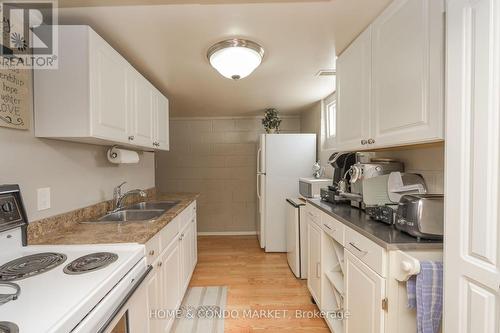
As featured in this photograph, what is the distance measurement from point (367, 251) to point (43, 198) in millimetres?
1786

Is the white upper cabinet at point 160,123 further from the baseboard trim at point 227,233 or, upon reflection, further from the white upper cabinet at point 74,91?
the baseboard trim at point 227,233

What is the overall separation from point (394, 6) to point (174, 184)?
384 cm

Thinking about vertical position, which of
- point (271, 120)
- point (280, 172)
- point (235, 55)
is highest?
point (235, 55)

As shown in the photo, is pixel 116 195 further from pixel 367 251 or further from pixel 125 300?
pixel 367 251

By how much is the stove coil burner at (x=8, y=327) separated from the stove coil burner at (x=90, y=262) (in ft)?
0.92

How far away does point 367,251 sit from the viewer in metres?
1.21

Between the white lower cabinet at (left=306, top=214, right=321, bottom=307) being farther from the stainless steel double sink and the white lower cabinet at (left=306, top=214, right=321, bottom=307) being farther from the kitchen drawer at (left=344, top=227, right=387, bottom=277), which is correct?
the stainless steel double sink

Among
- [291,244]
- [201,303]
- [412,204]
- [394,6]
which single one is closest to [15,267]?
[201,303]

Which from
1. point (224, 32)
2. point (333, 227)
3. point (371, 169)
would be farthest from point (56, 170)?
point (371, 169)

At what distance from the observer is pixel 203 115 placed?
4059 mm

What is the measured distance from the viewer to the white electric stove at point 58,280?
0.64 m

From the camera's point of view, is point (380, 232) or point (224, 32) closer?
point (380, 232)

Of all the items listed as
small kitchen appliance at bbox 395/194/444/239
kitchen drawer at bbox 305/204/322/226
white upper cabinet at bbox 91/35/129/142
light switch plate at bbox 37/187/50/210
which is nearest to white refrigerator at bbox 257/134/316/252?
kitchen drawer at bbox 305/204/322/226

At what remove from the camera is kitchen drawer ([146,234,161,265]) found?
1.28 metres
